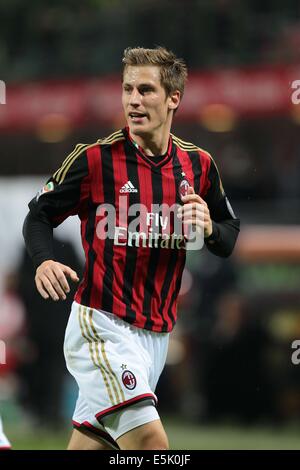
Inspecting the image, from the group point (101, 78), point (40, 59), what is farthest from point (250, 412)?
point (40, 59)

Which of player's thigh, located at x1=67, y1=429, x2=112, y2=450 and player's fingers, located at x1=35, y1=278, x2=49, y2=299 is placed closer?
player's fingers, located at x1=35, y1=278, x2=49, y2=299

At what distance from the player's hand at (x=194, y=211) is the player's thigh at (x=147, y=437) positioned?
80 centimetres

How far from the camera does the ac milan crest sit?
174 inches

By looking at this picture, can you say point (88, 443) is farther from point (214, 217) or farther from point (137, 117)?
point (137, 117)

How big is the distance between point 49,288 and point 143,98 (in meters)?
0.89

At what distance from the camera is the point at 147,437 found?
14.4 ft

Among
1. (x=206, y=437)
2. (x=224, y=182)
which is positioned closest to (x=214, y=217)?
(x=206, y=437)

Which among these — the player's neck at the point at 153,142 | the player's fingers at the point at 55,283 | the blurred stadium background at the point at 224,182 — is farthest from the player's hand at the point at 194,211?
the blurred stadium background at the point at 224,182

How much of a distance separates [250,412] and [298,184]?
2.52 meters

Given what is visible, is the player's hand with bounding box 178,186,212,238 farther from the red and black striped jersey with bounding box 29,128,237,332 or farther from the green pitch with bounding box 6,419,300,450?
the green pitch with bounding box 6,419,300,450

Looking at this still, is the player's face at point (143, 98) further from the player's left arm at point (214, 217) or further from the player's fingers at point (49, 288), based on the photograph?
the player's fingers at point (49, 288)

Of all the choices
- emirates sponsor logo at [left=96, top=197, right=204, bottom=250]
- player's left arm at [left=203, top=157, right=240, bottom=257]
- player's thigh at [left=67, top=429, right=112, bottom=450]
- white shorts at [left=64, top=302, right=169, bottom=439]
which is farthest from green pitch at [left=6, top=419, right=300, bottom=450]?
emirates sponsor logo at [left=96, top=197, right=204, bottom=250]

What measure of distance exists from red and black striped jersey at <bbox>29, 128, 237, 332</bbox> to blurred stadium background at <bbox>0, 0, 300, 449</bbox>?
10.6 ft
